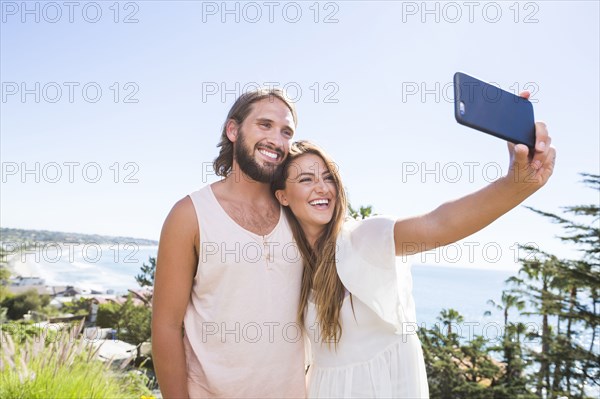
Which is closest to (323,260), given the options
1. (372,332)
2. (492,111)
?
(372,332)

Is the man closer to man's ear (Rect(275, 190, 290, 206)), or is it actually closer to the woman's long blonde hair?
the woman's long blonde hair

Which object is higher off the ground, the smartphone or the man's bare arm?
the smartphone

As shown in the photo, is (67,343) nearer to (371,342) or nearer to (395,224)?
(371,342)

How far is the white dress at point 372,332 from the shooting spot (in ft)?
7.18

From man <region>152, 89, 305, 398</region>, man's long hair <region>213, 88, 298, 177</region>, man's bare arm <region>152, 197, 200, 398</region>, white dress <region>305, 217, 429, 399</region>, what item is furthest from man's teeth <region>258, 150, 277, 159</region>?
white dress <region>305, 217, 429, 399</region>

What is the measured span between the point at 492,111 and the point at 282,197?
161 centimetres

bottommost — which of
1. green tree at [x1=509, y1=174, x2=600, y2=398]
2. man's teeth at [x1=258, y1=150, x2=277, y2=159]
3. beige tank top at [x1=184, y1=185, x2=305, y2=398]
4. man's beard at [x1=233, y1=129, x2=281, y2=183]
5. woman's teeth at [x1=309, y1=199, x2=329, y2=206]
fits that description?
green tree at [x1=509, y1=174, x2=600, y2=398]

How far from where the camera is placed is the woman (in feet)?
6.22

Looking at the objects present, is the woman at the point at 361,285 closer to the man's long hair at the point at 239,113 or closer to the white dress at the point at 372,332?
the white dress at the point at 372,332

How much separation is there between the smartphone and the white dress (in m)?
0.71

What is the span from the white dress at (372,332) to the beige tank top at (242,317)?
0.34 m

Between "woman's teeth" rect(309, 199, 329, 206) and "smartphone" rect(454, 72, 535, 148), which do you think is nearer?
"smartphone" rect(454, 72, 535, 148)

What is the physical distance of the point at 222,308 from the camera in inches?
105

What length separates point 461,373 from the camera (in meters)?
18.4
